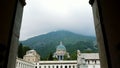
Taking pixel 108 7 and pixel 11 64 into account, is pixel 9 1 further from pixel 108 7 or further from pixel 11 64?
pixel 108 7

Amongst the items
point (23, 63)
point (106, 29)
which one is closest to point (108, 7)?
point (106, 29)

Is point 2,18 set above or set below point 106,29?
above

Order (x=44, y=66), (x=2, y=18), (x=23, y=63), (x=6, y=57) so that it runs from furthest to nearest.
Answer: (x=44, y=66), (x=23, y=63), (x=2, y=18), (x=6, y=57)

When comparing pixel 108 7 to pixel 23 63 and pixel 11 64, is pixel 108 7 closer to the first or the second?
pixel 11 64

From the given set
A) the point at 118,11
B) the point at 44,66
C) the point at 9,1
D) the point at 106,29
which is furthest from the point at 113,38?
the point at 44,66

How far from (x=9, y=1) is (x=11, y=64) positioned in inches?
59.5

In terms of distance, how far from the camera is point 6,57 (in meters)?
3.67

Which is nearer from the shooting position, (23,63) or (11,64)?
(11,64)

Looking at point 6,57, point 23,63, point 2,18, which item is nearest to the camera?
point 6,57

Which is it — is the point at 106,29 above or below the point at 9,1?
below

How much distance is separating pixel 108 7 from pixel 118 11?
25 centimetres

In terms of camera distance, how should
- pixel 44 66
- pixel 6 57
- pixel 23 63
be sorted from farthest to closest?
pixel 44 66 → pixel 23 63 → pixel 6 57

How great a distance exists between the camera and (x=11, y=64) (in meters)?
3.99

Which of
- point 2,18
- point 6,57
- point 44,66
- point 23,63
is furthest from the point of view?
point 44,66
